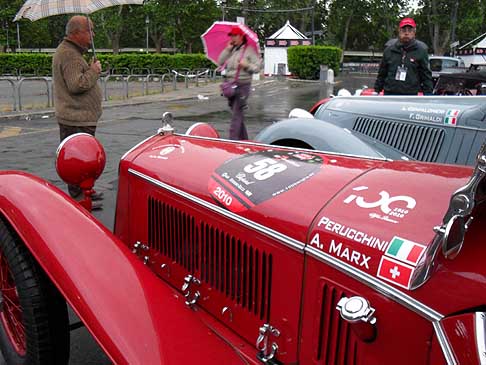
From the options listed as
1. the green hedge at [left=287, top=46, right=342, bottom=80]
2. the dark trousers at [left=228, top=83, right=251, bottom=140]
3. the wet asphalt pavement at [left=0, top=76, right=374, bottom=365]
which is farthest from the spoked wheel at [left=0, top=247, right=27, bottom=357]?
the green hedge at [left=287, top=46, right=342, bottom=80]

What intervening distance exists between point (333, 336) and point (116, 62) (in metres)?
33.1

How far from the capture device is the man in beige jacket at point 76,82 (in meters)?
4.59

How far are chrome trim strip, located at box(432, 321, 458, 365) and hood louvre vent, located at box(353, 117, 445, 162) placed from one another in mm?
3198

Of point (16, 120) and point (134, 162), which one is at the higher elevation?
point (134, 162)

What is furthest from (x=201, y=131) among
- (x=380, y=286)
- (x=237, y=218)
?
(x=380, y=286)

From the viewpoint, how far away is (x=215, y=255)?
205 cm

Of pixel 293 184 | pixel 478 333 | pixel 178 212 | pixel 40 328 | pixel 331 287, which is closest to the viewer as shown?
pixel 478 333

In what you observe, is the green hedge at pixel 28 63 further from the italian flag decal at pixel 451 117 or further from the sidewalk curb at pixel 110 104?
the italian flag decal at pixel 451 117

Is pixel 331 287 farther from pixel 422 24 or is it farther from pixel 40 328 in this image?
pixel 422 24

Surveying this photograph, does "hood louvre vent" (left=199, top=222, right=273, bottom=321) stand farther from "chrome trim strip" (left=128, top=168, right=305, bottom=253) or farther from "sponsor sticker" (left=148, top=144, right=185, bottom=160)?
"sponsor sticker" (left=148, top=144, right=185, bottom=160)

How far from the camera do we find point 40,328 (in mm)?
2021

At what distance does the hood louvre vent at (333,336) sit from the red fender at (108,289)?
377 millimetres

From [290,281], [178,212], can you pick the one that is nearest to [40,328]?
[178,212]

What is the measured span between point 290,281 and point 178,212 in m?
0.83
